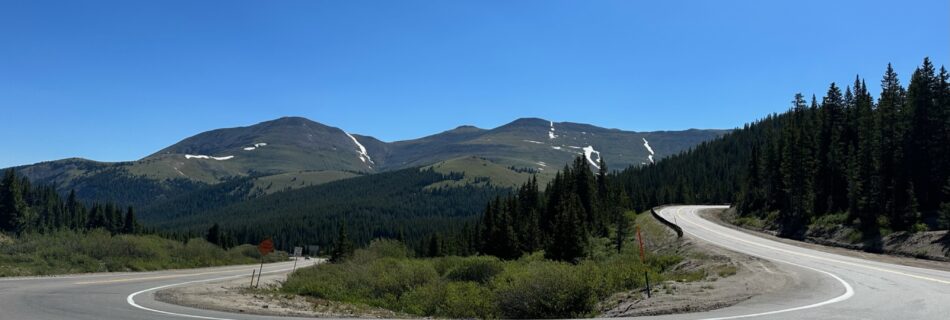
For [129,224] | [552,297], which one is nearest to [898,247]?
[552,297]

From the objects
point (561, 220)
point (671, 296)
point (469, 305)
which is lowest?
point (469, 305)

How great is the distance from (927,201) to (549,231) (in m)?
35.1

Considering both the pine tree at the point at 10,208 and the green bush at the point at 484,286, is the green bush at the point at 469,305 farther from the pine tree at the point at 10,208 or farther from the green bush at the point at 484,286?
the pine tree at the point at 10,208

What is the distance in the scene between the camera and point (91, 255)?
4441 centimetres

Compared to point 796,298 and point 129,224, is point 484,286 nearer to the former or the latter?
point 796,298

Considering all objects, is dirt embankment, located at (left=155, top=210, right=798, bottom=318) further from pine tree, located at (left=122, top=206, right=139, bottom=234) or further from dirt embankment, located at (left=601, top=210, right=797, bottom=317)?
pine tree, located at (left=122, top=206, right=139, bottom=234)

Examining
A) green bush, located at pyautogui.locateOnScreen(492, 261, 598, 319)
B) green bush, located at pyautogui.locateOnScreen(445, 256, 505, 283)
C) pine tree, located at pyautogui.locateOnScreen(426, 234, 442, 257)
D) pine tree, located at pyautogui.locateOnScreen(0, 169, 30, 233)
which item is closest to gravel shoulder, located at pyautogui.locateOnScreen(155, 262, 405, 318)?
green bush, located at pyautogui.locateOnScreen(492, 261, 598, 319)

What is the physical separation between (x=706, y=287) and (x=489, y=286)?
14771 millimetres

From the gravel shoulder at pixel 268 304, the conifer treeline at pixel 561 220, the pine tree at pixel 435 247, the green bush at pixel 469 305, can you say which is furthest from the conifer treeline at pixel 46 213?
the green bush at pixel 469 305

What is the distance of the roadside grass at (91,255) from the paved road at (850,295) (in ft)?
124

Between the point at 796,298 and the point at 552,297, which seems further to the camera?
the point at 552,297

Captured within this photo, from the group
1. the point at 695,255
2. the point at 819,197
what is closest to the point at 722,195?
→ the point at 819,197

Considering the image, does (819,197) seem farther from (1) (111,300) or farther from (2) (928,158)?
(1) (111,300)

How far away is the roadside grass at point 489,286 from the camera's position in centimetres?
2080
